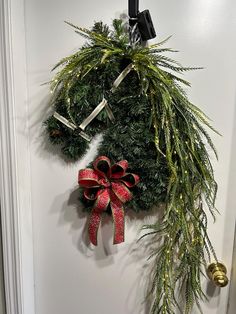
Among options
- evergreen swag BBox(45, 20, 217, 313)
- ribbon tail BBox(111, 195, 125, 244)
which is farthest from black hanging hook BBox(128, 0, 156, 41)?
ribbon tail BBox(111, 195, 125, 244)

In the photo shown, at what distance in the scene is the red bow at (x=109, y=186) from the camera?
87 centimetres

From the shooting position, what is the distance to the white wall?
876 mm

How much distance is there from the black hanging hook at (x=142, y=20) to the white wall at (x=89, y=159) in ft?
0.23

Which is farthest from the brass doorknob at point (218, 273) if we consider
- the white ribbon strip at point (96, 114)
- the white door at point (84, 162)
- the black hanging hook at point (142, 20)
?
the black hanging hook at point (142, 20)

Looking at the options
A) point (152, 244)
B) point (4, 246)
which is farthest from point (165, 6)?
point (4, 246)

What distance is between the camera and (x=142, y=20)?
812 mm

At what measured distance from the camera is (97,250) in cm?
100

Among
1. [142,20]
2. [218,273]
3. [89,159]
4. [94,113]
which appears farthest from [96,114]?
[218,273]

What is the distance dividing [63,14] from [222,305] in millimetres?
1113

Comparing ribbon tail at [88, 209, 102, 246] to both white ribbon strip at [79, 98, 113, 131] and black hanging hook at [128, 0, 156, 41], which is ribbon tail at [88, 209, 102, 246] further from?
black hanging hook at [128, 0, 156, 41]

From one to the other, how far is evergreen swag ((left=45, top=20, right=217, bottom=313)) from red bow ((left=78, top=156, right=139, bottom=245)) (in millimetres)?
36

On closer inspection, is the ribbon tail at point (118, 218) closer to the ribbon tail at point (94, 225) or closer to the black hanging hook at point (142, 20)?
the ribbon tail at point (94, 225)

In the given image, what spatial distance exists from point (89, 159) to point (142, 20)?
1.47 ft

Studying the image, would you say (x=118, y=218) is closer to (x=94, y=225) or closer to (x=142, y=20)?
(x=94, y=225)
